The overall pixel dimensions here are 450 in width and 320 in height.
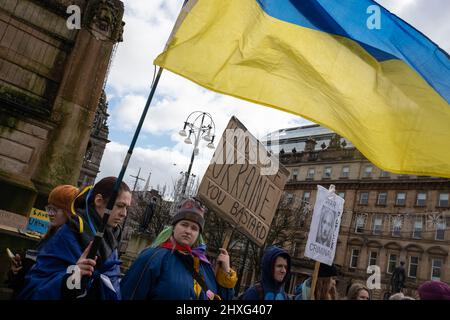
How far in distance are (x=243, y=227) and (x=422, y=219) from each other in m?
40.6

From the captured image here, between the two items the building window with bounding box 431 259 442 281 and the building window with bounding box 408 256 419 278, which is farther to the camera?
the building window with bounding box 408 256 419 278

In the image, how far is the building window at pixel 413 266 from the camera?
39750 mm

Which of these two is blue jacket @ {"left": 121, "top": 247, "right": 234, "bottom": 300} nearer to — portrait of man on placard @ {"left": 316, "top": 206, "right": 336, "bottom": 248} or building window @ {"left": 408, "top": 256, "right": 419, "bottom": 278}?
portrait of man on placard @ {"left": 316, "top": 206, "right": 336, "bottom": 248}

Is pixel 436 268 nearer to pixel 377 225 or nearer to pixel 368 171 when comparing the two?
pixel 377 225

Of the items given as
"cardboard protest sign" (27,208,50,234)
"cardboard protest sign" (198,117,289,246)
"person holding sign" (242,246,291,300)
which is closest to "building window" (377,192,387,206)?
"cardboard protest sign" (198,117,289,246)

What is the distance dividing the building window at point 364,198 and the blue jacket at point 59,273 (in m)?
46.9

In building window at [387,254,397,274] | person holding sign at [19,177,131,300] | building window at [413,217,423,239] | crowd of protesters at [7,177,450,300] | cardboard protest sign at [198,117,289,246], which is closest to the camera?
person holding sign at [19,177,131,300]

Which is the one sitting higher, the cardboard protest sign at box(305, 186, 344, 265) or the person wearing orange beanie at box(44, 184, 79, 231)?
the cardboard protest sign at box(305, 186, 344, 265)

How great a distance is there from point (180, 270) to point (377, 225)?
4432 cm

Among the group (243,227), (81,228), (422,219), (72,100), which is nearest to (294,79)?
(243,227)

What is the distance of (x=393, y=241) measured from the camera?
41531mm

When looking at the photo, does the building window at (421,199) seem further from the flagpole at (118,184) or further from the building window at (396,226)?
the flagpole at (118,184)

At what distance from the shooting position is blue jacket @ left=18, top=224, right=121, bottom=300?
81.7 inches
